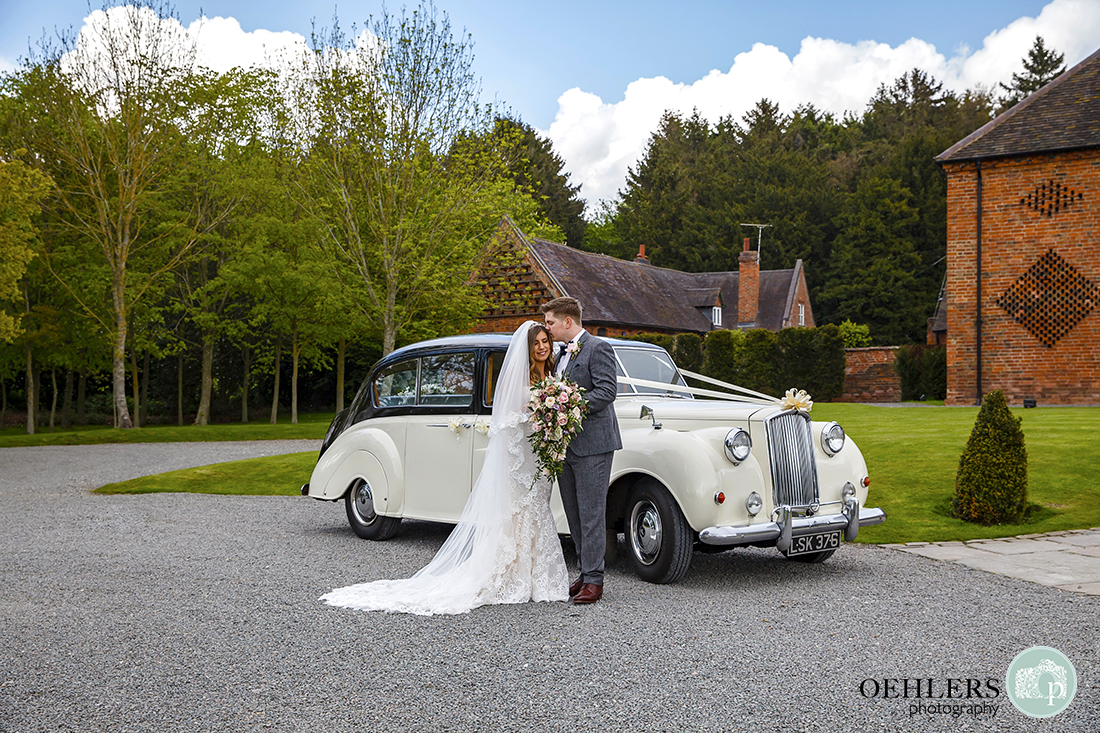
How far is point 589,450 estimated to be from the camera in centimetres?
625

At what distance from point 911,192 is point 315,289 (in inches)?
1542

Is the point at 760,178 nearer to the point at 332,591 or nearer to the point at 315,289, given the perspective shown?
the point at 315,289

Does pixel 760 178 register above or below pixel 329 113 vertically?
above

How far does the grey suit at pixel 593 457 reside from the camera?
6.21 m

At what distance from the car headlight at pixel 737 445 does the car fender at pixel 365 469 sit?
11.0ft

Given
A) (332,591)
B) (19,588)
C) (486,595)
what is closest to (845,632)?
(486,595)

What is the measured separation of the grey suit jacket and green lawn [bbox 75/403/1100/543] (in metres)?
3.87

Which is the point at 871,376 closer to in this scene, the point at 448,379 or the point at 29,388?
the point at 448,379

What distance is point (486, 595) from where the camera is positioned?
246 inches

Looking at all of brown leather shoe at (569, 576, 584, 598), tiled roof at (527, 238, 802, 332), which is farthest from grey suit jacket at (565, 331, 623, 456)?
tiled roof at (527, 238, 802, 332)

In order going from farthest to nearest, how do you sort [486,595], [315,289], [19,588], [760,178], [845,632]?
[760,178], [315,289], [19,588], [486,595], [845,632]

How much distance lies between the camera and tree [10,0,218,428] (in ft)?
87.2

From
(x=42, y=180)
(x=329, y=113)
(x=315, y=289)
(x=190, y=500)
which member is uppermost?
(x=329, y=113)

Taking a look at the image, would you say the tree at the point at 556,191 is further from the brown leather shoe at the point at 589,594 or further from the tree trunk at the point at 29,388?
the brown leather shoe at the point at 589,594
